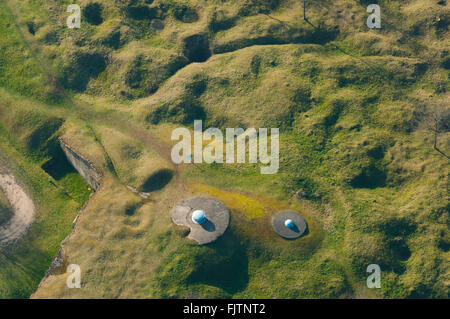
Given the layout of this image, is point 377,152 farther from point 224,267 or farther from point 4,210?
point 4,210

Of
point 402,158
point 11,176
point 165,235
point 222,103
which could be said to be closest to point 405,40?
point 402,158

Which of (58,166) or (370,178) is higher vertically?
(370,178)

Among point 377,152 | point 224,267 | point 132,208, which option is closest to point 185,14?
point 132,208

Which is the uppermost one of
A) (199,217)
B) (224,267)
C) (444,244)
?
(199,217)

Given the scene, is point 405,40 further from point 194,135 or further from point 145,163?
point 145,163

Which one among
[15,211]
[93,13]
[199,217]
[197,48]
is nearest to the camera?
[199,217]

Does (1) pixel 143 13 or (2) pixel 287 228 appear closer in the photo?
(2) pixel 287 228

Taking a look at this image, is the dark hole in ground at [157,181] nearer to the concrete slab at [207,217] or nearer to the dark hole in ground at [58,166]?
the concrete slab at [207,217]
